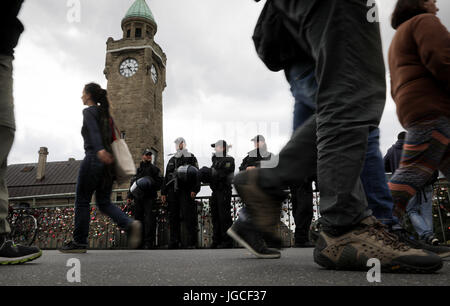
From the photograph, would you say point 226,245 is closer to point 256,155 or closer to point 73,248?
point 256,155

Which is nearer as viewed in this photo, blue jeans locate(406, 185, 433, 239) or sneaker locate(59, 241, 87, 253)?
sneaker locate(59, 241, 87, 253)

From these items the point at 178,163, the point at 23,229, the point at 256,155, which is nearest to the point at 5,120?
the point at 256,155

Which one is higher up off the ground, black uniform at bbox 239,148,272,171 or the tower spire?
the tower spire

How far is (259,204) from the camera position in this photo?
1.45 meters

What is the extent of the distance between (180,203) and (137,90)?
2401 cm

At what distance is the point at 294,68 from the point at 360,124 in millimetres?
573

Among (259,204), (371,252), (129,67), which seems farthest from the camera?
(129,67)

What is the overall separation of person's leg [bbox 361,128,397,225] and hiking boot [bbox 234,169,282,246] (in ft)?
2.20

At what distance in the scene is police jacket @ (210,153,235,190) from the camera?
6.18 meters

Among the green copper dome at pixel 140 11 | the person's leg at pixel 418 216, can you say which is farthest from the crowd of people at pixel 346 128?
the green copper dome at pixel 140 11

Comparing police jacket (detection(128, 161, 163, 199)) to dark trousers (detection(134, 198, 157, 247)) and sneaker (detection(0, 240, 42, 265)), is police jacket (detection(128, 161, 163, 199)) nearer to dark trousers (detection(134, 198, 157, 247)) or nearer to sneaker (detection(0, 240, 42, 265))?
dark trousers (detection(134, 198, 157, 247))

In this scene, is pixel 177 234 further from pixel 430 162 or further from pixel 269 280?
pixel 269 280

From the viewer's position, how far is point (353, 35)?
141 cm

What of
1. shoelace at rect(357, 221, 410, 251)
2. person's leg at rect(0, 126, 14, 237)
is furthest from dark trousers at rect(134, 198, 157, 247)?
shoelace at rect(357, 221, 410, 251)
